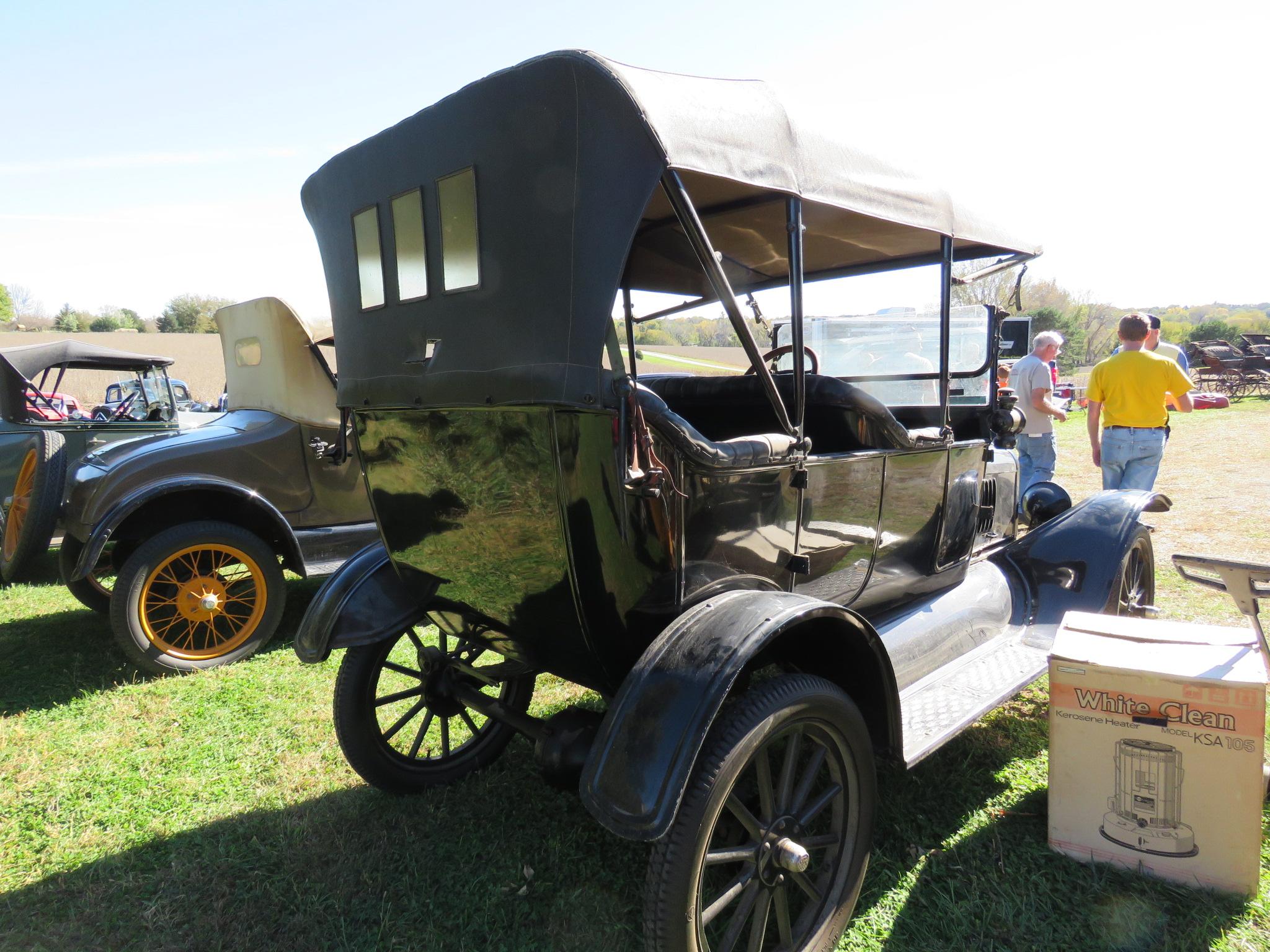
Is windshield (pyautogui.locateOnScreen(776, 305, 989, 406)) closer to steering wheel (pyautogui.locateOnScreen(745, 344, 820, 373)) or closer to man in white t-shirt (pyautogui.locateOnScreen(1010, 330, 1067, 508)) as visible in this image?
steering wheel (pyautogui.locateOnScreen(745, 344, 820, 373))

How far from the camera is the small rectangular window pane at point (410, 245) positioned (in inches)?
84.7

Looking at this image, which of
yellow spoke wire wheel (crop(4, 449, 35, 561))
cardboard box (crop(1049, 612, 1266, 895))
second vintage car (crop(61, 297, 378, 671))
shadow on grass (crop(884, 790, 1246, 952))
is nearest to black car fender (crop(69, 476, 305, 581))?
second vintage car (crop(61, 297, 378, 671))

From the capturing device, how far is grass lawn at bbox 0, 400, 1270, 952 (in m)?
2.25

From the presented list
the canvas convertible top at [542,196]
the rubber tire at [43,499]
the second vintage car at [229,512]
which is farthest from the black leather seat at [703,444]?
the rubber tire at [43,499]

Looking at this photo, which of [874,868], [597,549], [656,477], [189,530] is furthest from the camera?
[189,530]

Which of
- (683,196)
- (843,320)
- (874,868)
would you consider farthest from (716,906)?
(843,320)

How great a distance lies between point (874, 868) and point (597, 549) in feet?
4.84

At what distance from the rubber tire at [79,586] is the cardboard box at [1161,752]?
5.28 meters

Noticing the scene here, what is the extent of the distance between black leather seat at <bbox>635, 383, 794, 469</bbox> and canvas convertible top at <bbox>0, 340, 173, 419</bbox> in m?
6.64

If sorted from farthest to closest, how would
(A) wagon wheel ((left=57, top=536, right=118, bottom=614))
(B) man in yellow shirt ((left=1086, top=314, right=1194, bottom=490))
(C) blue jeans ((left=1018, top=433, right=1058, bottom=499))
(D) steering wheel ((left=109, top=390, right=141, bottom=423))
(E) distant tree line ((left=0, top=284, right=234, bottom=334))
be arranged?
(E) distant tree line ((left=0, top=284, right=234, bottom=334)), (D) steering wheel ((left=109, top=390, right=141, bottom=423)), (C) blue jeans ((left=1018, top=433, right=1058, bottom=499)), (B) man in yellow shirt ((left=1086, top=314, right=1194, bottom=490)), (A) wagon wheel ((left=57, top=536, right=118, bottom=614))

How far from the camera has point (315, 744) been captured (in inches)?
138

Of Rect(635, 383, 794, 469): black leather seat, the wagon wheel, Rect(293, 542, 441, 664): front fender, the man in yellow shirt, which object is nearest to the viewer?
Rect(635, 383, 794, 469): black leather seat

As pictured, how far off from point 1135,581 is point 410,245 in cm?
378

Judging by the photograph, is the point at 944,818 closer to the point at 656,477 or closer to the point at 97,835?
the point at 656,477
